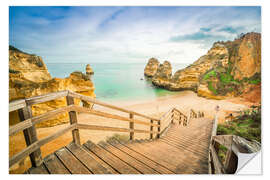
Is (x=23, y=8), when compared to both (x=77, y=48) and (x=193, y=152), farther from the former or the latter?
(x=193, y=152)

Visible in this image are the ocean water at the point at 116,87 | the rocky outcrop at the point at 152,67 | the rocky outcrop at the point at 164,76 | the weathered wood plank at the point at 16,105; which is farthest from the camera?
the rocky outcrop at the point at 152,67

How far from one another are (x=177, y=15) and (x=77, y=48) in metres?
3.26

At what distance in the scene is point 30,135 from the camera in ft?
3.76

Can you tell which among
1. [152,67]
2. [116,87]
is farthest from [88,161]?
[152,67]

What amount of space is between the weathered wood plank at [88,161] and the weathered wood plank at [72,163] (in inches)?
1.5

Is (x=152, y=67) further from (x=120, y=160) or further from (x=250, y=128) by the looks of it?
(x=120, y=160)

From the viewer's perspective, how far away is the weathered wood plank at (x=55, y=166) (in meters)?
1.23

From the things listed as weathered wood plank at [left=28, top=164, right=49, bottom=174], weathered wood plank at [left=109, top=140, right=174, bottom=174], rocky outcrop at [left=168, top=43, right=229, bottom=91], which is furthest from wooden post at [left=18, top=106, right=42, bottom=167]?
rocky outcrop at [left=168, top=43, right=229, bottom=91]

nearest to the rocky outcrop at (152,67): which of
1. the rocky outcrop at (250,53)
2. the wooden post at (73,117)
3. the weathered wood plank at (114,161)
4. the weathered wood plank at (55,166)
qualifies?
the rocky outcrop at (250,53)

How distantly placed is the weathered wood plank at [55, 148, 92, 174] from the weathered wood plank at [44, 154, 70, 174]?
4cm

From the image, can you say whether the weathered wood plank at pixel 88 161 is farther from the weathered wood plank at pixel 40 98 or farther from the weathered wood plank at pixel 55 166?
the weathered wood plank at pixel 40 98

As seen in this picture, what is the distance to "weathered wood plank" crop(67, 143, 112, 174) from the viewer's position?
129 cm

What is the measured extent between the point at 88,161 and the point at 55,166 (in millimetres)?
339

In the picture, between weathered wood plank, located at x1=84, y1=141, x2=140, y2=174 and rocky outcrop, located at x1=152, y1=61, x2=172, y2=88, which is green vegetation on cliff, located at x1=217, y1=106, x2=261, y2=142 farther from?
rocky outcrop, located at x1=152, y1=61, x2=172, y2=88
